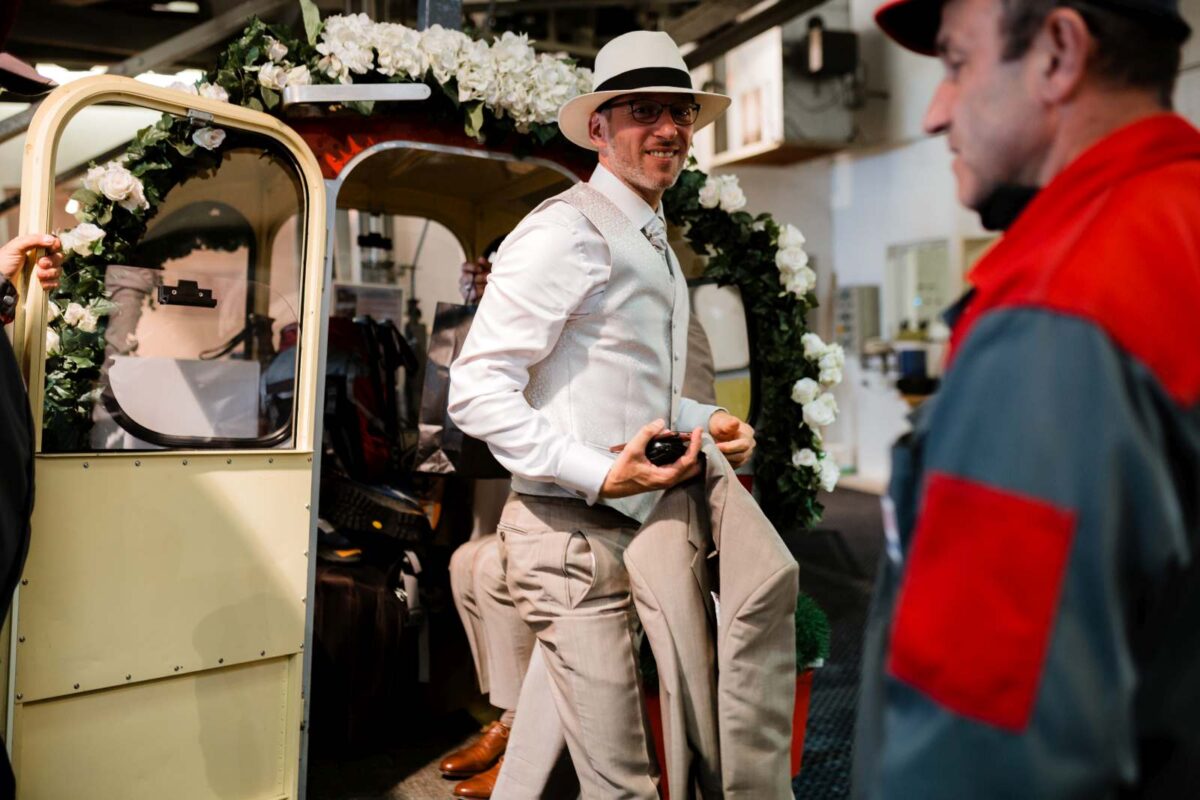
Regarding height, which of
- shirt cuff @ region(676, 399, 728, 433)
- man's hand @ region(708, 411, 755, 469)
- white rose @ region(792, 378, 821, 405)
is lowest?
man's hand @ region(708, 411, 755, 469)

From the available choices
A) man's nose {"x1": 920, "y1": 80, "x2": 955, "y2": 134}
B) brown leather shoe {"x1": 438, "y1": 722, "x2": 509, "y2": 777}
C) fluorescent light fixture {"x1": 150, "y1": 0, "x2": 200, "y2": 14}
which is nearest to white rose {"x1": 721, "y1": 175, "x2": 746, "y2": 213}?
brown leather shoe {"x1": 438, "y1": 722, "x2": 509, "y2": 777}

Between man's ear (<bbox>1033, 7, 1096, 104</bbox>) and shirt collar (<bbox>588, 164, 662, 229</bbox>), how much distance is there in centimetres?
137

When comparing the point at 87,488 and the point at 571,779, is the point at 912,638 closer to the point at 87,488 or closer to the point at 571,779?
the point at 571,779

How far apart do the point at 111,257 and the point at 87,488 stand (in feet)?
2.08

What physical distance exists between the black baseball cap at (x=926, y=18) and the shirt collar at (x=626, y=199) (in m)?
1.03

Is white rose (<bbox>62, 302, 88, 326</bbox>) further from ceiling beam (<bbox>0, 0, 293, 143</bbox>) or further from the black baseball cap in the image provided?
ceiling beam (<bbox>0, 0, 293, 143</bbox>)

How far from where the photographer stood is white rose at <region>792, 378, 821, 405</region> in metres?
3.49

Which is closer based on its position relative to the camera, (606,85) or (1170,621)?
(1170,621)

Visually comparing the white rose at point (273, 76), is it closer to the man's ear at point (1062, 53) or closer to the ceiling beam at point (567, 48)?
the man's ear at point (1062, 53)

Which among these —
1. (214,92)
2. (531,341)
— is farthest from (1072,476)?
(214,92)

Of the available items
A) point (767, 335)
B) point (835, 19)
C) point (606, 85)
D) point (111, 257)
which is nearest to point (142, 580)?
point (111, 257)

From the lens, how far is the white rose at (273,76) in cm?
273

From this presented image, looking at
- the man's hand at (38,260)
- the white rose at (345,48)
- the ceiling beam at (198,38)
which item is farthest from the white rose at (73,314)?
the ceiling beam at (198,38)

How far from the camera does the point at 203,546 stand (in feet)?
8.52
